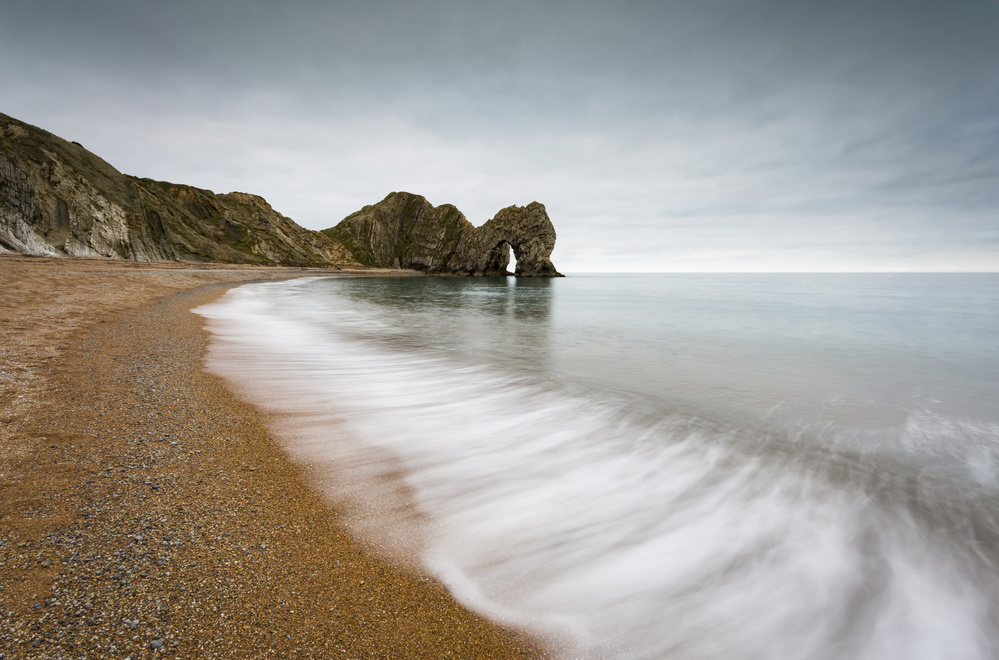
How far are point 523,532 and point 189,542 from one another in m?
2.71

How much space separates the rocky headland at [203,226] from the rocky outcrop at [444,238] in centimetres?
41

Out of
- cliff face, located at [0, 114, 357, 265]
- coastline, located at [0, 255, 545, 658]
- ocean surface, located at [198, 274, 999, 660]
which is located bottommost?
ocean surface, located at [198, 274, 999, 660]

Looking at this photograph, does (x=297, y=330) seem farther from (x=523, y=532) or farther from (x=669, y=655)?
(x=669, y=655)

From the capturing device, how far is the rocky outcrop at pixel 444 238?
376ft

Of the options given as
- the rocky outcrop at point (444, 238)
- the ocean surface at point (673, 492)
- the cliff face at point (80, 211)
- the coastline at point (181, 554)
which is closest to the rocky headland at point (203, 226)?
the cliff face at point (80, 211)

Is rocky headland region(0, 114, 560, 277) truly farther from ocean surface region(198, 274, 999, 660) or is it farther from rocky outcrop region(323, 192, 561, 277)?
ocean surface region(198, 274, 999, 660)

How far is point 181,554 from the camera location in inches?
110

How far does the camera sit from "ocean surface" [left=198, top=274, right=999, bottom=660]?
3006 mm

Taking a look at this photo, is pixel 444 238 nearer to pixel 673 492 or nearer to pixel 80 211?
pixel 80 211

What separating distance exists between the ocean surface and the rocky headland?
5610 centimetres

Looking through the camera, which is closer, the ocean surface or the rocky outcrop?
the ocean surface

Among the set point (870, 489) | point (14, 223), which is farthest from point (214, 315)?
point (14, 223)

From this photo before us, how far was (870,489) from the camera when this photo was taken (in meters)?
5.13

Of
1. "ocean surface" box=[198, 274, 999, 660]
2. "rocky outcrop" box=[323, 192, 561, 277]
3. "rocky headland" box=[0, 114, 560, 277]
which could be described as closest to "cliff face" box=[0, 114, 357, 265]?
"rocky headland" box=[0, 114, 560, 277]
